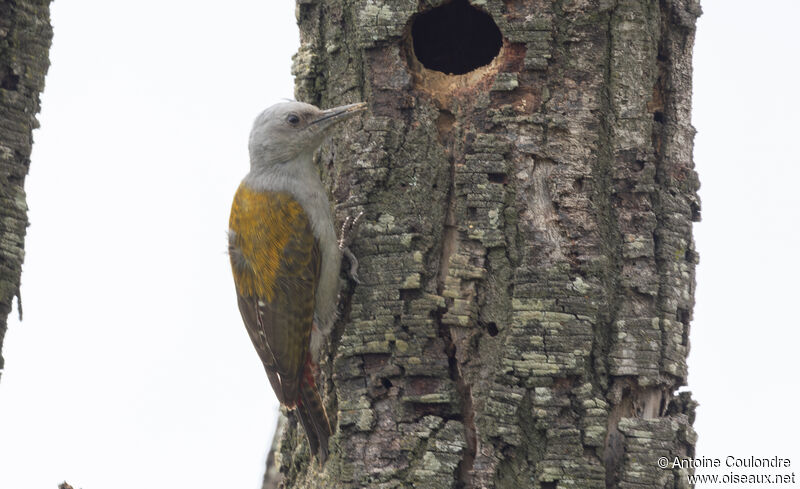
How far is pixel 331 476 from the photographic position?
411 cm

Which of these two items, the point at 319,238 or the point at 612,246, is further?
the point at 319,238

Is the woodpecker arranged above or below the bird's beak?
below

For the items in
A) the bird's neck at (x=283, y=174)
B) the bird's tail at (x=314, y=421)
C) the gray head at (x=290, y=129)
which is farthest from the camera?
the bird's neck at (x=283, y=174)

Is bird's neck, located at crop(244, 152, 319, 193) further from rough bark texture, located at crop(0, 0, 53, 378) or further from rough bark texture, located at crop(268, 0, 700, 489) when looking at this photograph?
rough bark texture, located at crop(0, 0, 53, 378)

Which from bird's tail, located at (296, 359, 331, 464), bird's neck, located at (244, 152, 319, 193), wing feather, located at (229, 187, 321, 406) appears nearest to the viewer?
bird's tail, located at (296, 359, 331, 464)

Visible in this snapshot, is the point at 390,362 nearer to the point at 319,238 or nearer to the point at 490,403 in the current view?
the point at 490,403

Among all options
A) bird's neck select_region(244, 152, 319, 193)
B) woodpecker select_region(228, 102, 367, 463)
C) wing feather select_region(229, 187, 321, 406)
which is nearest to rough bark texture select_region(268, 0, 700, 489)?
woodpecker select_region(228, 102, 367, 463)

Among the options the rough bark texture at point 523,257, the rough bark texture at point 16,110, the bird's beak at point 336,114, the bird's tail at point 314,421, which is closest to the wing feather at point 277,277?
the bird's tail at point 314,421

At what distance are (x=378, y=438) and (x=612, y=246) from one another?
1.23 meters

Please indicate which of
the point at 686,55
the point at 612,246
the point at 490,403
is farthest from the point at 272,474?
the point at 686,55

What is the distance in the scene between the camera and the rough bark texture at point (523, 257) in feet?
12.6

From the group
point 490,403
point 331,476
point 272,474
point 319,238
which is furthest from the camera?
point 272,474

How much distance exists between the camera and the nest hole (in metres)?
4.95

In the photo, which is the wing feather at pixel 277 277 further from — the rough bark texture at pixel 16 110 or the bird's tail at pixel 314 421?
the rough bark texture at pixel 16 110
